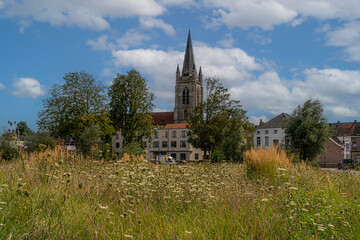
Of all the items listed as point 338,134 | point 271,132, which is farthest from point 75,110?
point 338,134

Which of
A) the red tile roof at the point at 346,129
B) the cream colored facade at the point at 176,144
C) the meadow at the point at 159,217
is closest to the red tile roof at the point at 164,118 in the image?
the cream colored facade at the point at 176,144

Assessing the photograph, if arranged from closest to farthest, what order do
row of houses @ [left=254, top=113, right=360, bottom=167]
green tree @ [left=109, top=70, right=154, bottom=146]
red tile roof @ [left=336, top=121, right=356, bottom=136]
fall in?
green tree @ [left=109, top=70, right=154, bottom=146] < row of houses @ [left=254, top=113, right=360, bottom=167] < red tile roof @ [left=336, top=121, right=356, bottom=136]

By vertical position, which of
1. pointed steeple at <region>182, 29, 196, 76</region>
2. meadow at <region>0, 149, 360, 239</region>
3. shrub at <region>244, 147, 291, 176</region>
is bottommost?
meadow at <region>0, 149, 360, 239</region>

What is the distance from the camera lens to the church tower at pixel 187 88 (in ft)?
312

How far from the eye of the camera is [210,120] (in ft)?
117

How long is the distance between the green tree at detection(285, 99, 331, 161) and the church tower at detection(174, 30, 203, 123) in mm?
67345

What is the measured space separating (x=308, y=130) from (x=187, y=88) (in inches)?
2897

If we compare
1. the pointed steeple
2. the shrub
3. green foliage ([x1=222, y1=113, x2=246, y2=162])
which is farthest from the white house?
the shrub

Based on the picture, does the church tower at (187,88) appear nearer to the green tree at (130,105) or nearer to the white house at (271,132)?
the white house at (271,132)

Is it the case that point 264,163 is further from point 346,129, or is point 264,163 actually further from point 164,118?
point 164,118

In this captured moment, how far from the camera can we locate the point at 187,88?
322 feet

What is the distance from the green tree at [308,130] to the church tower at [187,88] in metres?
67.3

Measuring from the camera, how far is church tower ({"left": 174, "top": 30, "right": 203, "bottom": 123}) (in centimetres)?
9519

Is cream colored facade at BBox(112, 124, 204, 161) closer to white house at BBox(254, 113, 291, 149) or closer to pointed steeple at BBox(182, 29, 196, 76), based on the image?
white house at BBox(254, 113, 291, 149)
